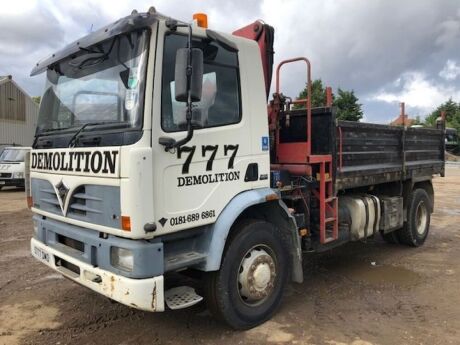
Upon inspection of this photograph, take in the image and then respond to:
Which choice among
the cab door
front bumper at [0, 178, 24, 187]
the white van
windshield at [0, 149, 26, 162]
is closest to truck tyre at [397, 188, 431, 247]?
the cab door

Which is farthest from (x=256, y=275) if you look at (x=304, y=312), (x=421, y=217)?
(x=421, y=217)

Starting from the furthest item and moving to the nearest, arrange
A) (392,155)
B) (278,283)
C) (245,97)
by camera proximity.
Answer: (392,155), (278,283), (245,97)

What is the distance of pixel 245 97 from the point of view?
4230mm

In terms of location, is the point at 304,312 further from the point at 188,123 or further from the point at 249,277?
the point at 188,123

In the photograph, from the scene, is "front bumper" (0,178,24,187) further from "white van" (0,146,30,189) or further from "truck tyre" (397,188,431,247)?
"truck tyre" (397,188,431,247)

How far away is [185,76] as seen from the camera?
329 cm

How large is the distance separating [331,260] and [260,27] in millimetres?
3734

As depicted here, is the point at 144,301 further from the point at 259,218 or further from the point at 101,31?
the point at 101,31

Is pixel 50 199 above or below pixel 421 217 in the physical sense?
above

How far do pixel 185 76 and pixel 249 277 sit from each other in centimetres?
197

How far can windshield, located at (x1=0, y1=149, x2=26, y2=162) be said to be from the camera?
56.8 feet

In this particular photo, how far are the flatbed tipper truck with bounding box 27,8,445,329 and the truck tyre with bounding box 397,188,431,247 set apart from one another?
268 centimetres

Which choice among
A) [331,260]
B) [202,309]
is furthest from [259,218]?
[331,260]

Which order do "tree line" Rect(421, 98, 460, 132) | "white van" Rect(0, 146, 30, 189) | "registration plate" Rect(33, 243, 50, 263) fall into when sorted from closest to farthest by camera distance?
"registration plate" Rect(33, 243, 50, 263)
"white van" Rect(0, 146, 30, 189)
"tree line" Rect(421, 98, 460, 132)
